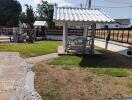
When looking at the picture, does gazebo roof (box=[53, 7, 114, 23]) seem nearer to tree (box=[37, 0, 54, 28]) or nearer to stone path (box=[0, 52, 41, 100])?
stone path (box=[0, 52, 41, 100])

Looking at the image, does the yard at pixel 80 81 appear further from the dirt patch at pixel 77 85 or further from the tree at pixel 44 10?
the tree at pixel 44 10

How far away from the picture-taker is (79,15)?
1986cm

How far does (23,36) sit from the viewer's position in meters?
35.2

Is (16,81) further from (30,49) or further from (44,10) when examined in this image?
(44,10)

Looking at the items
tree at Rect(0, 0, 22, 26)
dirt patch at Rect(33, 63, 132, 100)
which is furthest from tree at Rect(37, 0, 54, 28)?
dirt patch at Rect(33, 63, 132, 100)

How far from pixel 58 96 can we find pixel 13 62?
7.23 meters

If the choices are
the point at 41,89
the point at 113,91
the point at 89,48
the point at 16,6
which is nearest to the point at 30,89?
the point at 41,89

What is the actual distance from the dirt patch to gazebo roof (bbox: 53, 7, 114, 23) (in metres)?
5.31

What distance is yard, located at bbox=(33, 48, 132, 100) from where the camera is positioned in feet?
30.6

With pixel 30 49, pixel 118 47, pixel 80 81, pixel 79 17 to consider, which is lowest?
pixel 30 49

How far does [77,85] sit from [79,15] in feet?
32.3

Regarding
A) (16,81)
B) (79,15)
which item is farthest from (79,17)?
(16,81)

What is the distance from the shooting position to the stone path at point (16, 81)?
29.9ft

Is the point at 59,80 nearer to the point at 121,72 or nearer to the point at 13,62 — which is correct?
the point at 121,72
